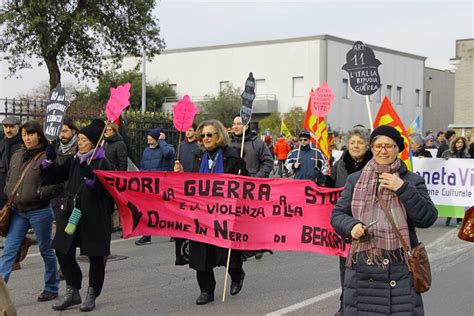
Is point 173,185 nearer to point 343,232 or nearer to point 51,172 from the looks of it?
point 51,172

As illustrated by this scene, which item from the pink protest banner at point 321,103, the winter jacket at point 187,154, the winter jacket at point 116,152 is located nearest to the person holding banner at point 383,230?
the winter jacket at point 116,152

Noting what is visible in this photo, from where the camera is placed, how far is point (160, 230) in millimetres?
6840

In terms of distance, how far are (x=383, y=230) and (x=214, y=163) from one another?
2955 mm

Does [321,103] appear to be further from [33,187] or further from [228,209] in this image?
[33,187]

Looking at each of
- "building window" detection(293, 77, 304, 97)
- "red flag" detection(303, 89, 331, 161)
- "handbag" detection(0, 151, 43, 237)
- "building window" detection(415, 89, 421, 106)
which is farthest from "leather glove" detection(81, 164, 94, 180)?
"building window" detection(415, 89, 421, 106)

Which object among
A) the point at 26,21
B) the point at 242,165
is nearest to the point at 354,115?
the point at 26,21

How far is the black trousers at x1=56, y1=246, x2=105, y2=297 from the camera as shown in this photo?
6.24 metres

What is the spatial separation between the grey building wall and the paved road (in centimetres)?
5494

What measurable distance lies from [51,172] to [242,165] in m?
1.87

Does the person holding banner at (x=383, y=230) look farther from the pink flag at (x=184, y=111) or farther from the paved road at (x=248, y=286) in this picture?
the pink flag at (x=184, y=111)

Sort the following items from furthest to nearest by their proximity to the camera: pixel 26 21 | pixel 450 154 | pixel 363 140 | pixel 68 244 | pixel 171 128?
pixel 26 21 < pixel 171 128 < pixel 450 154 < pixel 68 244 < pixel 363 140

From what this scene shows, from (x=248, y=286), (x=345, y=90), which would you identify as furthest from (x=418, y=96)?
(x=248, y=286)

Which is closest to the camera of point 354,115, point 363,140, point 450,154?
point 363,140

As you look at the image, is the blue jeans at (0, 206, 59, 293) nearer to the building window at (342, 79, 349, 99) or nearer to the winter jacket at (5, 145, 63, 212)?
the winter jacket at (5, 145, 63, 212)
